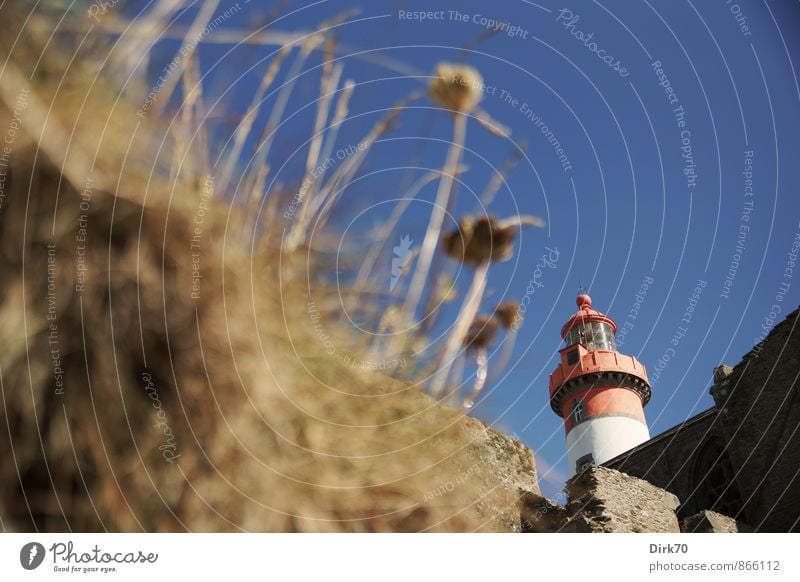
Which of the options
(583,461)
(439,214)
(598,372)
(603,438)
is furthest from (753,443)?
(439,214)

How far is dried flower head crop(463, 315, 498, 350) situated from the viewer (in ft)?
5.16

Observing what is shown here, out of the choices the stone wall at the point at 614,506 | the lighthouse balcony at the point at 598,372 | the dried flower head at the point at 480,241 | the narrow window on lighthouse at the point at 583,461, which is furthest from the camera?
the lighthouse balcony at the point at 598,372

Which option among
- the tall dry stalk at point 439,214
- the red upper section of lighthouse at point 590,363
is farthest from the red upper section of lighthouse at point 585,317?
the tall dry stalk at point 439,214

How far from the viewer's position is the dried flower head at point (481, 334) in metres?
1.57

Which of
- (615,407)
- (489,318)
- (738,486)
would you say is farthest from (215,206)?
(615,407)

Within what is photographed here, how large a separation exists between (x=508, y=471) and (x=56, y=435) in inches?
99.6

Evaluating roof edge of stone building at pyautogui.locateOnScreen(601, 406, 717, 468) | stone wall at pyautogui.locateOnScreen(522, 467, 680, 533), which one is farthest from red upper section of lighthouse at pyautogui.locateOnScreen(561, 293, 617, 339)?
stone wall at pyautogui.locateOnScreen(522, 467, 680, 533)

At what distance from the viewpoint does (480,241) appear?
4.58 ft

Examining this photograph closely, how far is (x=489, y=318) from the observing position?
5.33ft

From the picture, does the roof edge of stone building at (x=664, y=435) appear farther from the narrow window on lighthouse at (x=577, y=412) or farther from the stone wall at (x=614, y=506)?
the stone wall at (x=614, y=506)

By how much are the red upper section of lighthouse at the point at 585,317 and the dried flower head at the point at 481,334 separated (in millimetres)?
37499

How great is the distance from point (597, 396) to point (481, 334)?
35342 millimetres

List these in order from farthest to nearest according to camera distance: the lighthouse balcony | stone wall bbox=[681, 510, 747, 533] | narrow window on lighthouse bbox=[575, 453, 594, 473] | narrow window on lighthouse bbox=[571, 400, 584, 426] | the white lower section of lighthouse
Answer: narrow window on lighthouse bbox=[571, 400, 584, 426], the lighthouse balcony, narrow window on lighthouse bbox=[575, 453, 594, 473], the white lower section of lighthouse, stone wall bbox=[681, 510, 747, 533]

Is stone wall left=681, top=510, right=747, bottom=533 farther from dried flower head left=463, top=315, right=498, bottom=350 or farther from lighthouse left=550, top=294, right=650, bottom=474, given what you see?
lighthouse left=550, top=294, right=650, bottom=474
